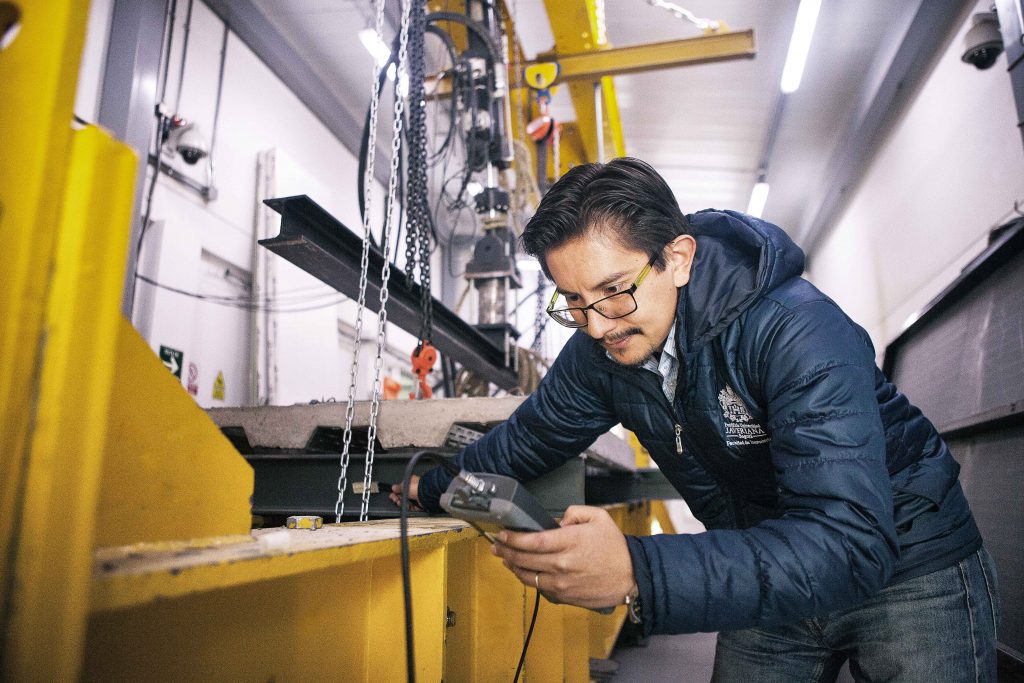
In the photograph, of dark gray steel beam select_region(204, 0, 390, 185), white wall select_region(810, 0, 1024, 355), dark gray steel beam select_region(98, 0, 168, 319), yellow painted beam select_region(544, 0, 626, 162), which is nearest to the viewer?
dark gray steel beam select_region(98, 0, 168, 319)

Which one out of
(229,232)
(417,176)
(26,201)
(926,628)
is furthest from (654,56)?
(26,201)

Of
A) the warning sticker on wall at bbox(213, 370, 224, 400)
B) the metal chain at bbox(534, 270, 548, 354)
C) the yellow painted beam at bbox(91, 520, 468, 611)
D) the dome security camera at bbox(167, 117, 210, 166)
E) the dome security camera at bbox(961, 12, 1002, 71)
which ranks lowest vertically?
the yellow painted beam at bbox(91, 520, 468, 611)

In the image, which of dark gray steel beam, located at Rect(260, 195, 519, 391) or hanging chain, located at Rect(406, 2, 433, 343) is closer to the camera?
dark gray steel beam, located at Rect(260, 195, 519, 391)

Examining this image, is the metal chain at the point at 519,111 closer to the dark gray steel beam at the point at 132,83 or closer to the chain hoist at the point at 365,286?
the chain hoist at the point at 365,286

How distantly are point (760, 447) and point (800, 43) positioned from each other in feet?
17.5

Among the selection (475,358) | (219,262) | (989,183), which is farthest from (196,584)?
(989,183)

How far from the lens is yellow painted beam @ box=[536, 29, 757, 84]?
4.36 meters

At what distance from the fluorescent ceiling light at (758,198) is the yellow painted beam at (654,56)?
387 cm

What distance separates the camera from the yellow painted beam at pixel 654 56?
4363mm

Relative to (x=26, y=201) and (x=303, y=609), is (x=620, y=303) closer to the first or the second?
(x=303, y=609)

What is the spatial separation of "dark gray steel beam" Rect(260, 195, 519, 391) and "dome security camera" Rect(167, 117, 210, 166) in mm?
2530

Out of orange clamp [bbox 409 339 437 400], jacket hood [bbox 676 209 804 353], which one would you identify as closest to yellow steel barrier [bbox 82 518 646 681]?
jacket hood [bbox 676 209 804 353]

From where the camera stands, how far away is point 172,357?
4211mm

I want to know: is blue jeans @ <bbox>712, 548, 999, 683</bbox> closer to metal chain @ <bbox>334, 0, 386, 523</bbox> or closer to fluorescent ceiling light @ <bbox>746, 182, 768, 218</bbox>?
metal chain @ <bbox>334, 0, 386, 523</bbox>
